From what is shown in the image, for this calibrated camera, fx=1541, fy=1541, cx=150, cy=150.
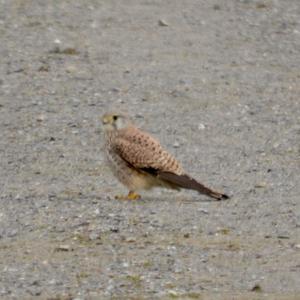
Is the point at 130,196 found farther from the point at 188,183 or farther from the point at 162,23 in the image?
the point at 162,23

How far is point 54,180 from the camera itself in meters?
12.0

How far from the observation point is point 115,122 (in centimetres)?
1179

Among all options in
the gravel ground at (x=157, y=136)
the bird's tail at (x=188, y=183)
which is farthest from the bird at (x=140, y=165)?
the gravel ground at (x=157, y=136)

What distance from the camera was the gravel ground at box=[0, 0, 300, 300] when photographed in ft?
30.8

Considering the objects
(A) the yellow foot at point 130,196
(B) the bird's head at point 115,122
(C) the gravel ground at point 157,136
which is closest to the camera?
(C) the gravel ground at point 157,136

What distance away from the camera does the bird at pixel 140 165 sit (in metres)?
11.4

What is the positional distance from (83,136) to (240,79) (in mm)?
3061

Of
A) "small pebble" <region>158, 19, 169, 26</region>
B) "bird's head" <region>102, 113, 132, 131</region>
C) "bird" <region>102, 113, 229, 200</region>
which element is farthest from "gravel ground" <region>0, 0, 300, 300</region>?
"bird's head" <region>102, 113, 132, 131</region>

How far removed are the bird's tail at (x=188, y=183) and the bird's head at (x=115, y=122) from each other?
0.58m

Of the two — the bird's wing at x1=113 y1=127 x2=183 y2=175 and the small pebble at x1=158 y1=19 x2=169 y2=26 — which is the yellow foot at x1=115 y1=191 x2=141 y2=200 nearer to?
the bird's wing at x1=113 y1=127 x2=183 y2=175

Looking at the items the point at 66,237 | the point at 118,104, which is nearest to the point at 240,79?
the point at 118,104

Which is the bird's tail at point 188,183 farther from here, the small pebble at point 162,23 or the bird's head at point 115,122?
the small pebble at point 162,23

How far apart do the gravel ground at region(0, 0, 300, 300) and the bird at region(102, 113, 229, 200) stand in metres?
0.19

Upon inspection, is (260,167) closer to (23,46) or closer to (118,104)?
(118,104)
